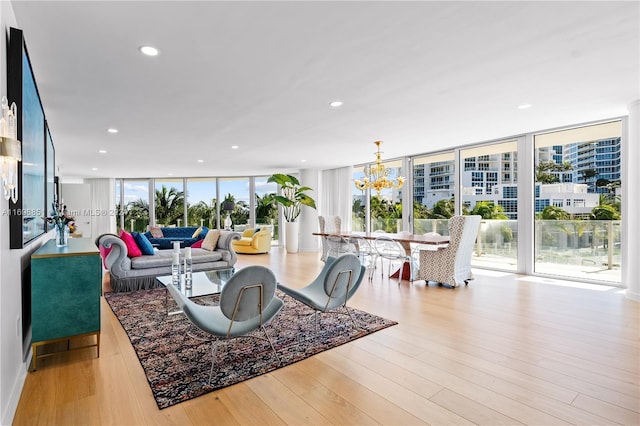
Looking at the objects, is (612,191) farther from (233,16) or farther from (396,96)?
(233,16)

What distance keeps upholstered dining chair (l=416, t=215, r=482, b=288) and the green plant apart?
4.32 metres

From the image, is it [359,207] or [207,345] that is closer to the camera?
[207,345]

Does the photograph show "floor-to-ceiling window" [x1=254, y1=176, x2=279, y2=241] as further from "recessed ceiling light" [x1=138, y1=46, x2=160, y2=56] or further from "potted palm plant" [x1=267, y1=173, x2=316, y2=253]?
"recessed ceiling light" [x1=138, y1=46, x2=160, y2=56]

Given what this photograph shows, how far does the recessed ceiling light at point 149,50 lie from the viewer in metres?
2.67

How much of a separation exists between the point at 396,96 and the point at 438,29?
1400 millimetres

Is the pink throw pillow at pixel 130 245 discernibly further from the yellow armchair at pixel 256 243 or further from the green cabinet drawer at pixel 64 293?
the yellow armchair at pixel 256 243

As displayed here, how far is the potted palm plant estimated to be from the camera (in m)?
9.31

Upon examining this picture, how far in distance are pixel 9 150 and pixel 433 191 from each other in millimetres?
7122

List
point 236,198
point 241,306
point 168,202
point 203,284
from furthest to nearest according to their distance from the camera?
point 168,202
point 236,198
point 203,284
point 241,306

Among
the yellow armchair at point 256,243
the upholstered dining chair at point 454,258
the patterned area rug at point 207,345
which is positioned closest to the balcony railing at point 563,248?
the upholstered dining chair at point 454,258

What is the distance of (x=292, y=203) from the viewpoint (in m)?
9.65

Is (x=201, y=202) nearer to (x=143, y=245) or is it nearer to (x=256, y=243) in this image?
(x=256, y=243)

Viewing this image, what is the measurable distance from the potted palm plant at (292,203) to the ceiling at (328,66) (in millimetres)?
3686

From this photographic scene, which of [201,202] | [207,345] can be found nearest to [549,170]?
[207,345]
